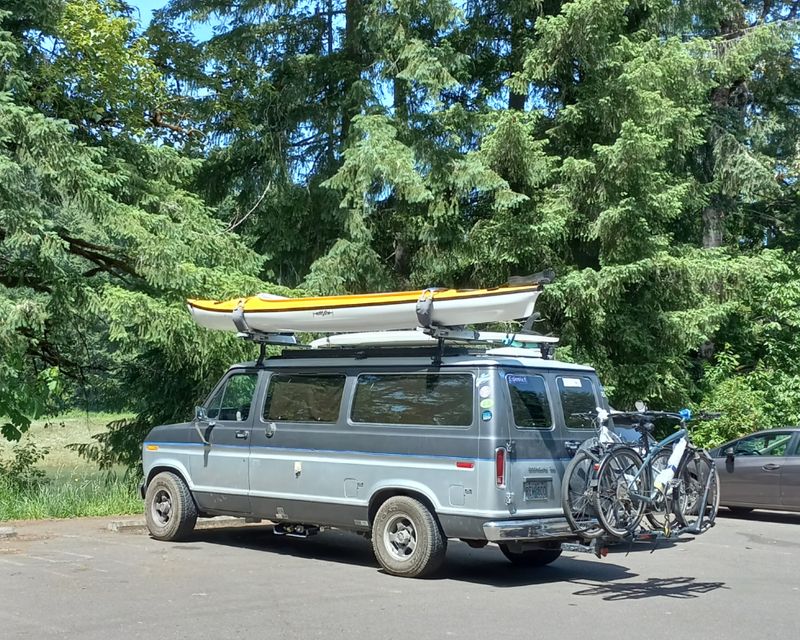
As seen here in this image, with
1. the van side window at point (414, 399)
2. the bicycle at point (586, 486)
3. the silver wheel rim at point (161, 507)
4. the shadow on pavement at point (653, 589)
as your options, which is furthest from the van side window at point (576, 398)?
the silver wheel rim at point (161, 507)

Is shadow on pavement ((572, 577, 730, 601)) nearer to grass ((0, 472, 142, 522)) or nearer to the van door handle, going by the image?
the van door handle

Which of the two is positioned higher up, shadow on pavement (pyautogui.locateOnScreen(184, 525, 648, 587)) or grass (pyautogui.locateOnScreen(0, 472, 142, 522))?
grass (pyautogui.locateOnScreen(0, 472, 142, 522))

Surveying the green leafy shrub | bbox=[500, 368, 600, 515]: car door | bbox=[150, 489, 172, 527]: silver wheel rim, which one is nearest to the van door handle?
bbox=[500, 368, 600, 515]: car door

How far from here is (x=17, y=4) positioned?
624 inches

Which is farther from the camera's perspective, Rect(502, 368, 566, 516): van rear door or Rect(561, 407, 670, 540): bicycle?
Rect(502, 368, 566, 516): van rear door

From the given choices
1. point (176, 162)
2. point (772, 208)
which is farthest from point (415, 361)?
point (772, 208)

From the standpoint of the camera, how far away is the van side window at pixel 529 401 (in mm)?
8977

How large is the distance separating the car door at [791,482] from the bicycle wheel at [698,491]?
6.65 metres

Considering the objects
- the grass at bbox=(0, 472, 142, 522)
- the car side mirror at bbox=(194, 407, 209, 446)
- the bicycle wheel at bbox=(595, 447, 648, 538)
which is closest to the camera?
the bicycle wheel at bbox=(595, 447, 648, 538)

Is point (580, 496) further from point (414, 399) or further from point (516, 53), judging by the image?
point (516, 53)

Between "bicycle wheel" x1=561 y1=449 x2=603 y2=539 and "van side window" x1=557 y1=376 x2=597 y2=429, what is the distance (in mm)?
732

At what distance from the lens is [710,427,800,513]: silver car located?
14883 mm

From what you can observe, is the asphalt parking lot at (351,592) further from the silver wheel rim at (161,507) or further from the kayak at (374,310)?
the kayak at (374,310)

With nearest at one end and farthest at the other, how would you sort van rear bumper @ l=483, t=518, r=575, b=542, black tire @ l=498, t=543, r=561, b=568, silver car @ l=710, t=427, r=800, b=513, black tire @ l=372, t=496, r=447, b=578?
van rear bumper @ l=483, t=518, r=575, b=542
black tire @ l=372, t=496, r=447, b=578
black tire @ l=498, t=543, r=561, b=568
silver car @ l=710, t=427, r=800, b=513
